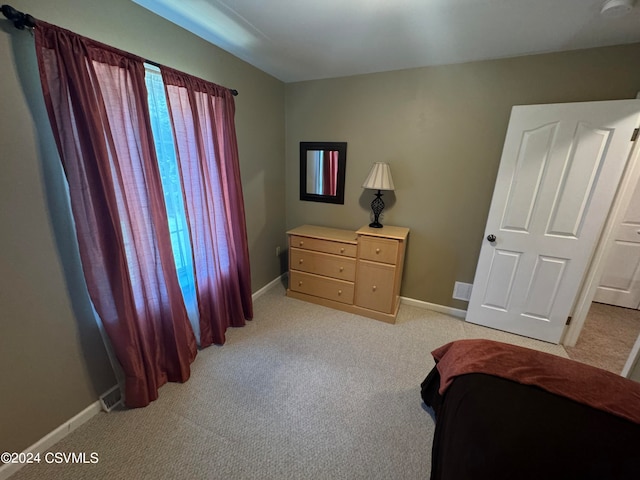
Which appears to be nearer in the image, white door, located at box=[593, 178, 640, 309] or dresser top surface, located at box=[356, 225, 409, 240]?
dresser top surface, located at box=[356, 225, 409, 240]

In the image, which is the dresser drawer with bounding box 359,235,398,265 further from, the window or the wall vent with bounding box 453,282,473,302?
the window

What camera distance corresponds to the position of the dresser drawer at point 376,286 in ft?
7.73

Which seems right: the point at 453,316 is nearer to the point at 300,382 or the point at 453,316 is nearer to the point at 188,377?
the point at 300,382

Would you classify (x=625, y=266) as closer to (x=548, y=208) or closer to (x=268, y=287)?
(x=548, y=208)

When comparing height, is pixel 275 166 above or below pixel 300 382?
above

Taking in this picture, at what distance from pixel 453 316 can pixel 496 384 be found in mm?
1593

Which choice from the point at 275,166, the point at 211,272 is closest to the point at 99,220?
the point at 211,272

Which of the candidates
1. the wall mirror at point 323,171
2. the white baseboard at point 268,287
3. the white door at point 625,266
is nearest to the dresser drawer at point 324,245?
the wall mirror at point 323,171

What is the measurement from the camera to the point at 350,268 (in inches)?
99.0

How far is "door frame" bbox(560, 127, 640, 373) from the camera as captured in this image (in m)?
1.76

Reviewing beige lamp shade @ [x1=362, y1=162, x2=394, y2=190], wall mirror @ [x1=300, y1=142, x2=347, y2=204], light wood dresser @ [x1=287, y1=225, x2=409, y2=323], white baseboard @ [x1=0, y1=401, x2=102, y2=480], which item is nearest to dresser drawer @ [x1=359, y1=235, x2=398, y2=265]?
light wood dresser @ [x1=287, y1=225, x2=409, y2=323]

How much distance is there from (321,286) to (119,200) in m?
1.87

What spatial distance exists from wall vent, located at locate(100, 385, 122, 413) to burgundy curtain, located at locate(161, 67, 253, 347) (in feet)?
1.83

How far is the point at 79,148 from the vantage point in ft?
3.87
